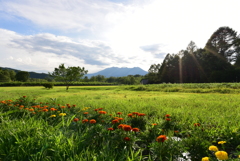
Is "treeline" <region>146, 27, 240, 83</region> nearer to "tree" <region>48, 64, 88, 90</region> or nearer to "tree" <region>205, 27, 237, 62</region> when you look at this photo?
"tree" <region>205, 27, 237, 62</region>

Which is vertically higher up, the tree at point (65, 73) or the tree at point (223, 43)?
the tree at point (223, 43)

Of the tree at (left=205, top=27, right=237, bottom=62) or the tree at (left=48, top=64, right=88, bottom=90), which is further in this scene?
the tree at (left=205, top=27, right=237, bottom=62)

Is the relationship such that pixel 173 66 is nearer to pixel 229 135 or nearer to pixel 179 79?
pixel 179 79

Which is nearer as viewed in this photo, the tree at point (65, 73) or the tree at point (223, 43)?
the tree at point (65, 73)

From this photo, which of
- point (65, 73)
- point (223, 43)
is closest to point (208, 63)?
point (223, 43)

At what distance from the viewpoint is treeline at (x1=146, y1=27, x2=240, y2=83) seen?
1443 inches

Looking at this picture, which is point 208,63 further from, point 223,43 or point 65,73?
point 65,73

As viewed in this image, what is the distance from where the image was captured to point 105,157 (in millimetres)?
1787

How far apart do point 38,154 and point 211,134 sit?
283cm

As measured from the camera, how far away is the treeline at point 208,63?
36656 mm

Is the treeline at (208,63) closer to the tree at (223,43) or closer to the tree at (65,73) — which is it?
the tree at (223,43)

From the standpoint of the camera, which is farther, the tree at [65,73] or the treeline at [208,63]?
the treeline at [208,63]

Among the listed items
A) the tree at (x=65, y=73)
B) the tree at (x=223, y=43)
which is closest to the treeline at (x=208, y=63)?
the tree at (x=223, y=43)

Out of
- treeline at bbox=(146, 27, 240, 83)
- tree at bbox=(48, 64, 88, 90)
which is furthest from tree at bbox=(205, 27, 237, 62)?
tree at bbox=(48, 64, 88, 90)
